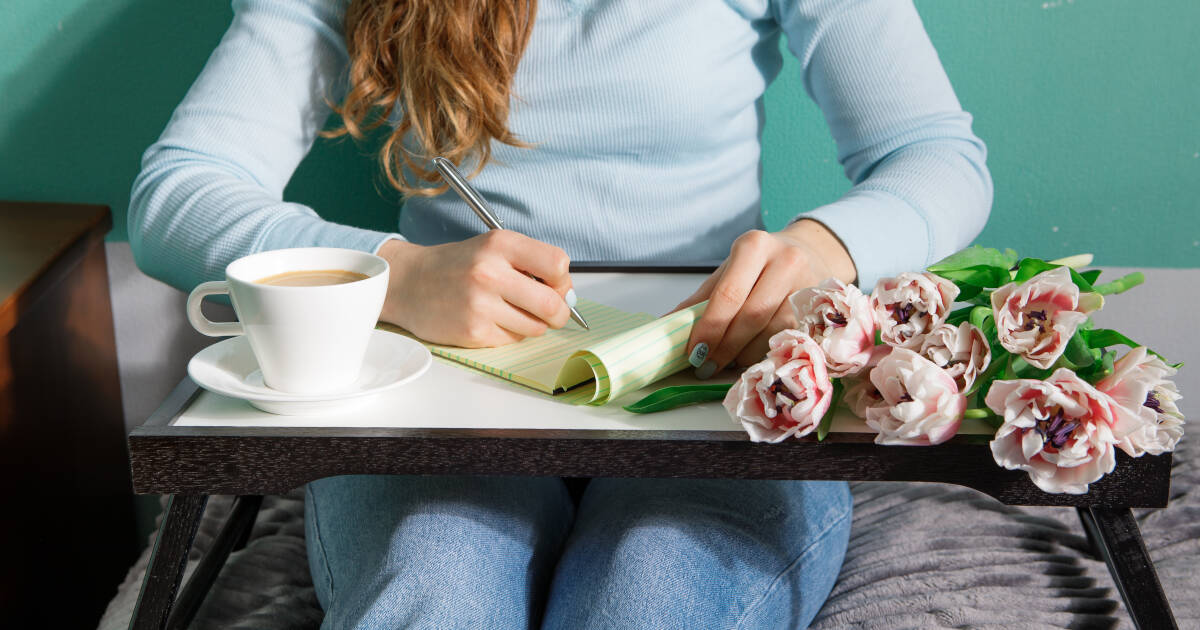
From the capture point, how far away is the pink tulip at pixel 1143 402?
0.46 m

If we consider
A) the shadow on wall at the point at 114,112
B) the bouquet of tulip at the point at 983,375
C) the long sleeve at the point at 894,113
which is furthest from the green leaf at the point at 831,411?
the shadow on wall at the point at 114,112

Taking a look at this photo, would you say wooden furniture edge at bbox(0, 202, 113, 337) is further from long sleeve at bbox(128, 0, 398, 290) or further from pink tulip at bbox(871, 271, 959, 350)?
pink tulip at bbox(871, 271, 959, 350)

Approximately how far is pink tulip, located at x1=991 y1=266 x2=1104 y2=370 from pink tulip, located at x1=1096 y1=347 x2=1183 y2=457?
30 millimetres

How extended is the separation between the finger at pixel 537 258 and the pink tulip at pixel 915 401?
0.78 ft

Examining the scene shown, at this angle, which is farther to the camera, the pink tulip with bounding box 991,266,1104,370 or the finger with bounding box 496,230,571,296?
the finger with bounding box 496,230,571,296

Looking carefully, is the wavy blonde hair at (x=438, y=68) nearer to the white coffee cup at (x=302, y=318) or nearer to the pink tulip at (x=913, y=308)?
Answer: the white coffee cup at (x=302, y=318)

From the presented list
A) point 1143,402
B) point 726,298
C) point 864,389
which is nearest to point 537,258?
point 726,298

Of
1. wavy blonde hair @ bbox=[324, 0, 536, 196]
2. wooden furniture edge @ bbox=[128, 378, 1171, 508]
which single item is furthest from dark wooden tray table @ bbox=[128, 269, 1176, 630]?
wavy blonde hair @ bbox=[324, 0, 536, 196]

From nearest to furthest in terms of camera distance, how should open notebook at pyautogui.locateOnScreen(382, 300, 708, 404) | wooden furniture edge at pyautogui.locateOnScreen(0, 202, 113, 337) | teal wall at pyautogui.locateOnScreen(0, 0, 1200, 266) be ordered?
open notebook at pyautogui.locateOnScreen(382, 300, 708, 404)
wooden furniture edge at pyautogui.locateOnScreen(0, 202, 113, 337)
teal wall at pyautogui.locateOnScreen(0, 0, 1200, 266)

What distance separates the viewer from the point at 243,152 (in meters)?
0.87

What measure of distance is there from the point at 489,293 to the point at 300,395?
15cm

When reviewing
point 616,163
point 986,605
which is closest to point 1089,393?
point 986,605

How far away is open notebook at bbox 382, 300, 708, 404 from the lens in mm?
555

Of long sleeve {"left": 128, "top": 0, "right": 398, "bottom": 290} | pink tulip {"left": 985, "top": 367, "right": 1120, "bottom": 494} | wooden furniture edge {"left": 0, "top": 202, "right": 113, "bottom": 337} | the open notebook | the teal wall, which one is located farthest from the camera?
the teal wall
